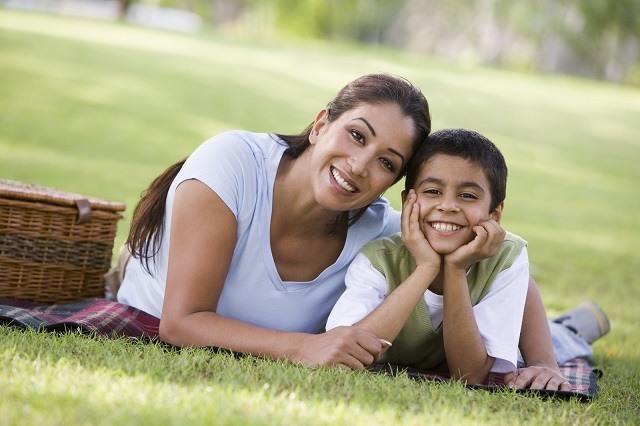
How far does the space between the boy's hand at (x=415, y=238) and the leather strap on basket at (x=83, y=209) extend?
178cm

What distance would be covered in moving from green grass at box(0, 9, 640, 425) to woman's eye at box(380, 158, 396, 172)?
0.90 meters

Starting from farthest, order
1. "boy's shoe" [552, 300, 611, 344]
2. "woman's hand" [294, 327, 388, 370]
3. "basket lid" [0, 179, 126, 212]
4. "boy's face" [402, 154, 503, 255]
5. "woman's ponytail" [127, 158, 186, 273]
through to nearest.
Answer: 1. "boy's shoe" [552, 300, 611, 344]
2. "basket lid" [0, 179, 126, 212]
3. "woman's ponytail" [127, 158, 186, 273]
4. "boy's face" [402, 154, 503, 255]
5. "woman's hand" [294, 327, 388, 370]

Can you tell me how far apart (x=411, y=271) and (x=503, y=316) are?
1.42 feet

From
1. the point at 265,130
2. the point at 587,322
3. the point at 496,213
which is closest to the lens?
the point at 496,213

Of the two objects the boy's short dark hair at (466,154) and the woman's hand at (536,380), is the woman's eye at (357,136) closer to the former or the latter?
the boy's short dark hair at (466,154)

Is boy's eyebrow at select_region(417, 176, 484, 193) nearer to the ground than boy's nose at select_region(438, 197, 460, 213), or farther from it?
farther from it

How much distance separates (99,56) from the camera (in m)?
22.7

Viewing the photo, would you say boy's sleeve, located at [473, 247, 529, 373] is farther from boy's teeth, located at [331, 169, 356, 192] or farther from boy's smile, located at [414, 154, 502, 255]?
boy's teeth, located at [331, 169, 356, 192]

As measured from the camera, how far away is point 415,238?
3.81m

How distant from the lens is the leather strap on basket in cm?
477

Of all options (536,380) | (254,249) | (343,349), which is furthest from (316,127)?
(536,380)

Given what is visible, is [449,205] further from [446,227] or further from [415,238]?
[415,238]

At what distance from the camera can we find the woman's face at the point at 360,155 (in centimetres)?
377

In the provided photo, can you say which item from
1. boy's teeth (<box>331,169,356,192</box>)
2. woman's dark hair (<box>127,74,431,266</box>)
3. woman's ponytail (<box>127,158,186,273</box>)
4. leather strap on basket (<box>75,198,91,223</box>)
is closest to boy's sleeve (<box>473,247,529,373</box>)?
woman's dark hair (<box>127,74,431,266</box>)
